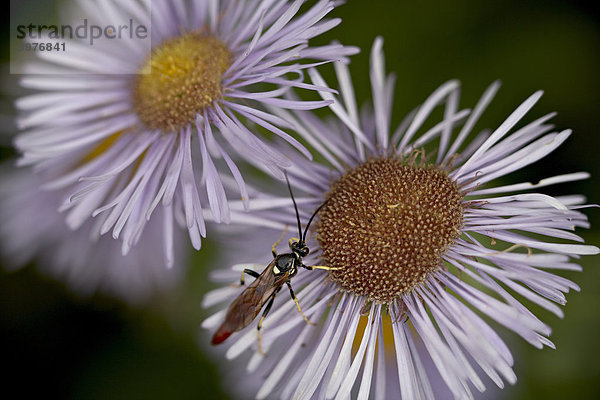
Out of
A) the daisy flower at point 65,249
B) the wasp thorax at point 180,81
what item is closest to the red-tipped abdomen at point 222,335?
the wasp thorax at point 180,81

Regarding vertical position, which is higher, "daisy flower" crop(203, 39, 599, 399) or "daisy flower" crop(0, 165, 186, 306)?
"daisy flower" crop(203, 39, 599, 399)

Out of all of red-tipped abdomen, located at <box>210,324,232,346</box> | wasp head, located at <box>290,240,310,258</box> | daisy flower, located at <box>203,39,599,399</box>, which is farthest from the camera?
wasp head, located at <box>290,240,310,258</box>

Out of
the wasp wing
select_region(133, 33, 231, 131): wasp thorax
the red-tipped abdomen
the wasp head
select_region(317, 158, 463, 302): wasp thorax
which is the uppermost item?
select_region(133, 33, 231, 131): wasp thorax

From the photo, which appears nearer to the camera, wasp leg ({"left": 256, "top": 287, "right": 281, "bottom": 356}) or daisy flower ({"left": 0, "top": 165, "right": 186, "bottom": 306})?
wasp leg ({"left": 256, "top": 287, "right": 281, "bottom": 356})

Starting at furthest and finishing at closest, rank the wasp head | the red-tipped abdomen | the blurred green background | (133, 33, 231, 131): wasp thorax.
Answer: the blurred green background, (133, 33, 231, 131): wasp thorax, the wasp head, the red-tipped abdomen

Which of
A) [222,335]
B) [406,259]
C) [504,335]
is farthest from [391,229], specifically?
[504,335]

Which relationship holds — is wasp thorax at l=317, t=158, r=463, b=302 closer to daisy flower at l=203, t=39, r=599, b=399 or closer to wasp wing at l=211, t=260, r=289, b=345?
daisy flower at l=203, t=39, r=599, b=399

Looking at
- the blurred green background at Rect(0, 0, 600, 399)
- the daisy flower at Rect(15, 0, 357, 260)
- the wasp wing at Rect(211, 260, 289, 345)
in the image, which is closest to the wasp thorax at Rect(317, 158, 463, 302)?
the wasp wing at Rect(211, 260, 289, 345)

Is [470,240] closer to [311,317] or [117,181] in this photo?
[311,317]
